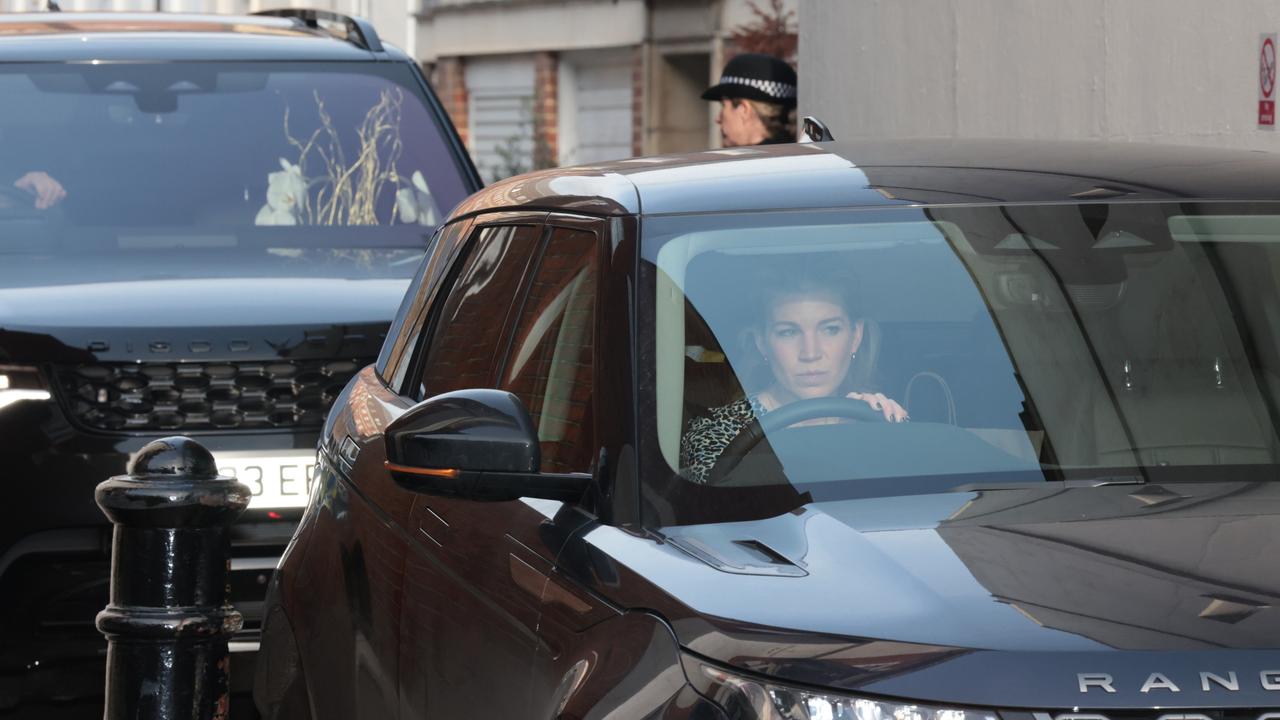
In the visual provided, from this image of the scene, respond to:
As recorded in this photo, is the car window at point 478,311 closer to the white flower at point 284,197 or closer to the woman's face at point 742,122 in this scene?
the white flower at point 284,197

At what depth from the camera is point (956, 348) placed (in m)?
3.54

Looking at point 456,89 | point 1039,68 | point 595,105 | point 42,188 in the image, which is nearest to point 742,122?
point 1039,68

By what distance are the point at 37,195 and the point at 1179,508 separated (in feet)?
15.6

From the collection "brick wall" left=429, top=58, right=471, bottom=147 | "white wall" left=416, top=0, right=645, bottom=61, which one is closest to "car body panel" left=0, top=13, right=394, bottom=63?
"white wall" left=416, top=0, right=645, bottom=61

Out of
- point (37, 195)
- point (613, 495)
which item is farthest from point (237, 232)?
point (613, 495)

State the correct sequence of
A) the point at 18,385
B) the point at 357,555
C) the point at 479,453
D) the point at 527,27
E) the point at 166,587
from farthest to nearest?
the point at 527,27 < the point at 18,385 < the point at 166,587 < the point at 357,555 < the point at 479,453

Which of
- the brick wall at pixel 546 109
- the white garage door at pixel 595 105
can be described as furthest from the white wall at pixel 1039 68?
the brick wall at pixel 546 109

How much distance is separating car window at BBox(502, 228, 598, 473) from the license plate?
2032mm

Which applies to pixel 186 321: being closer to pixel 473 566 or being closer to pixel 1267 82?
pixel 473 566

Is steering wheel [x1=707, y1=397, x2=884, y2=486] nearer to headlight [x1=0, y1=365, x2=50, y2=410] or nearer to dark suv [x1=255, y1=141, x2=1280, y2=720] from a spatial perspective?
→ dark suv [x1=255, y1=141, x2=1280, y2=720]

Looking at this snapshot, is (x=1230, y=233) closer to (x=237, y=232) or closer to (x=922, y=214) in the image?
(x=922, y=214)

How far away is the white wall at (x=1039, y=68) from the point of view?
8.11 m

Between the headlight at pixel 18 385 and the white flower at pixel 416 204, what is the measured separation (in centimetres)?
179

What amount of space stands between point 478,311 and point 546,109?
21.9 m
